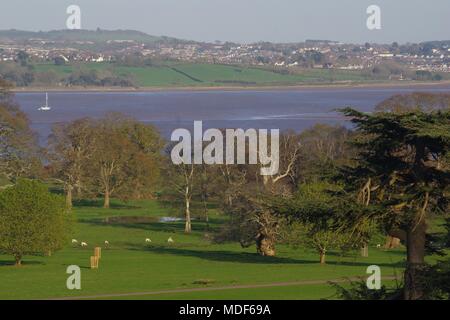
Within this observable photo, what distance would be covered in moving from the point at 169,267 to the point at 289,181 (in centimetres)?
1714

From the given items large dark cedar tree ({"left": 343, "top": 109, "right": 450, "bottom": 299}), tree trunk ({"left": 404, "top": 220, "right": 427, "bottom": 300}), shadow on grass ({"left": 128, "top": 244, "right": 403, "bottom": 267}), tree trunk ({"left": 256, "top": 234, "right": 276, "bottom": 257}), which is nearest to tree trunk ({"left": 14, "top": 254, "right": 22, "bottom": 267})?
shadow on grass ({"left": 128, "top": 244, "right": 403, "bottom": 267})

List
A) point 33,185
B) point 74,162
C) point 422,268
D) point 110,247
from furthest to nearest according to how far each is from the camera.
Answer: point 74,162
point 110,247
point 33,185
point 422,268

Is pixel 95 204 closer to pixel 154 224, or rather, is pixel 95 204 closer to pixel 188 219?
pixel 154 224

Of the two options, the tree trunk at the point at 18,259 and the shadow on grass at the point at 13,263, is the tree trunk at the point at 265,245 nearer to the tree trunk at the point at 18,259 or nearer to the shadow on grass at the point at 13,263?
the shadow on grass at the point at 13,263

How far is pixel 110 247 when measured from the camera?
4131 centimetres

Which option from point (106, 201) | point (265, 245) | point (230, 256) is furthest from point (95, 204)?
point (265, 245)

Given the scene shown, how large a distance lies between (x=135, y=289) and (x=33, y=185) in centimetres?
938

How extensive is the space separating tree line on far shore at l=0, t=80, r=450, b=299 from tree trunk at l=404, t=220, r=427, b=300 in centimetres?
2

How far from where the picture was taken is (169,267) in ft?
112

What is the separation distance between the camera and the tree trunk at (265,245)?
127 ft

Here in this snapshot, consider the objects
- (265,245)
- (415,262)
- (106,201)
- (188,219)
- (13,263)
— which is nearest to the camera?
(415,262)

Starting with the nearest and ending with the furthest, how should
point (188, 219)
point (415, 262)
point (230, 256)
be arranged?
point (415, 262), point (230, 256), point (188, 219)
